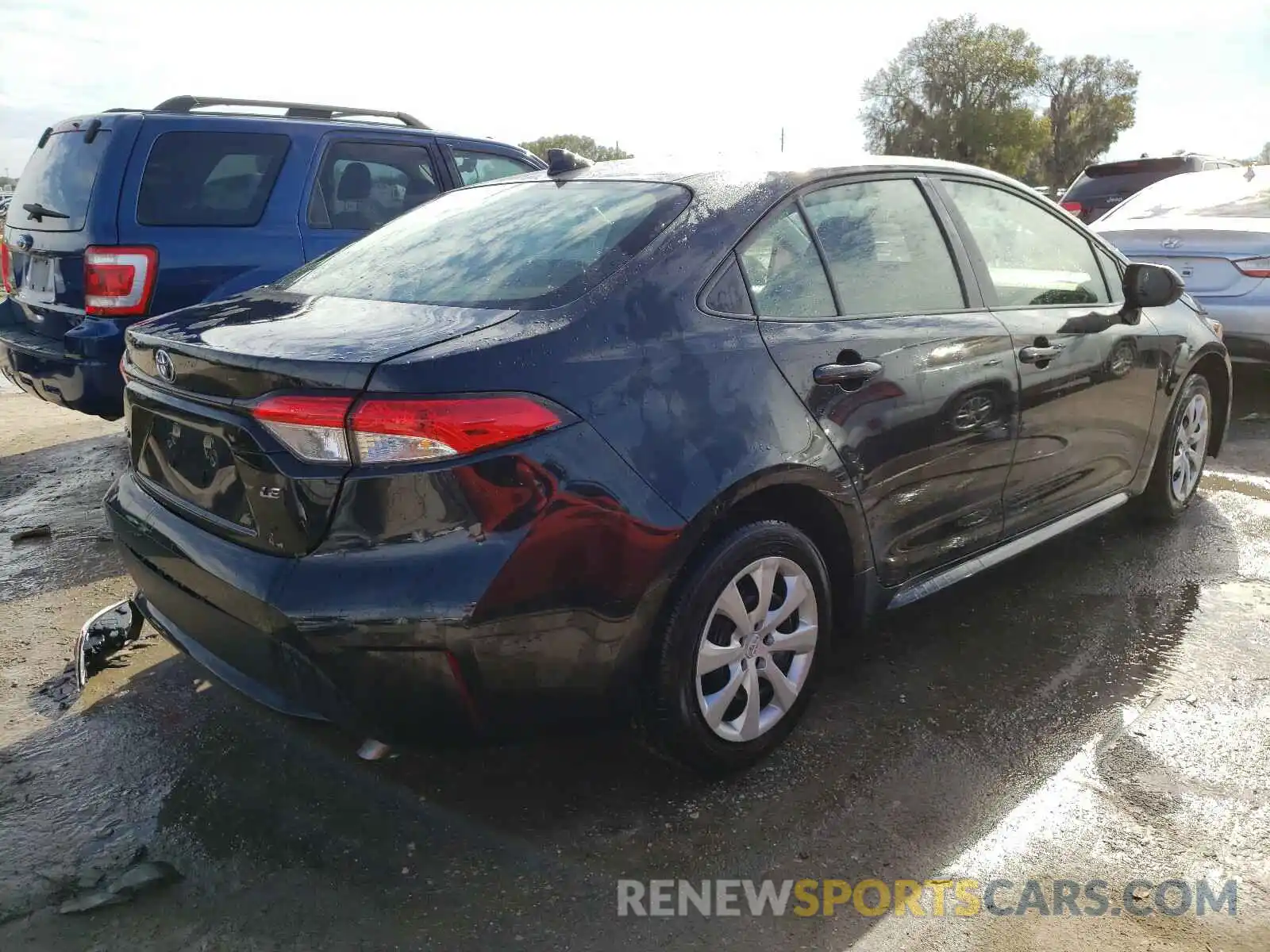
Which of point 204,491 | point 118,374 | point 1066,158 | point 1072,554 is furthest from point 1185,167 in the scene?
point 1066,158

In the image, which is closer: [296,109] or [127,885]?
[127,885]

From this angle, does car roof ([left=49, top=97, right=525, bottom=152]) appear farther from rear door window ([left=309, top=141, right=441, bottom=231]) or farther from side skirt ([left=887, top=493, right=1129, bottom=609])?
side skirt ([left=887, top=493, right=1129, bottom=609])

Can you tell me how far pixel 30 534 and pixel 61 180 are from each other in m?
1.78

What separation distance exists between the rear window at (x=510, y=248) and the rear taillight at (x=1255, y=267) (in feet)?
17.5

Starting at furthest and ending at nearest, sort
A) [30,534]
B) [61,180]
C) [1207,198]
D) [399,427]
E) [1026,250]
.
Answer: [1207,198] < [61,180] < [30,534] < [1026,250] < [399,427]

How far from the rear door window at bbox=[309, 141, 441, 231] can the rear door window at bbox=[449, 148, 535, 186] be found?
0.25 meters

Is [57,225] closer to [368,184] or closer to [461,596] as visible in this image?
[368,184]

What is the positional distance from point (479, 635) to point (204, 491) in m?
0.81

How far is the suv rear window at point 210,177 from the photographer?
192 inches

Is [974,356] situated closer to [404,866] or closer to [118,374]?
[404,866]

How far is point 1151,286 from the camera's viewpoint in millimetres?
3955

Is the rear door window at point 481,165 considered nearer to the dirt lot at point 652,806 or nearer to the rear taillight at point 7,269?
the rear taillight at point 7,269

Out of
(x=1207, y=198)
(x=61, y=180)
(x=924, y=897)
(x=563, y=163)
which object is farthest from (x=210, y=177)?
(x=1207, y=198)

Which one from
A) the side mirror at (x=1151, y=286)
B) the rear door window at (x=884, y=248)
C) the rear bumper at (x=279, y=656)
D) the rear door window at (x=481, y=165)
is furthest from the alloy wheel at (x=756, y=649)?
the rear door window at (x=481, y=165)
